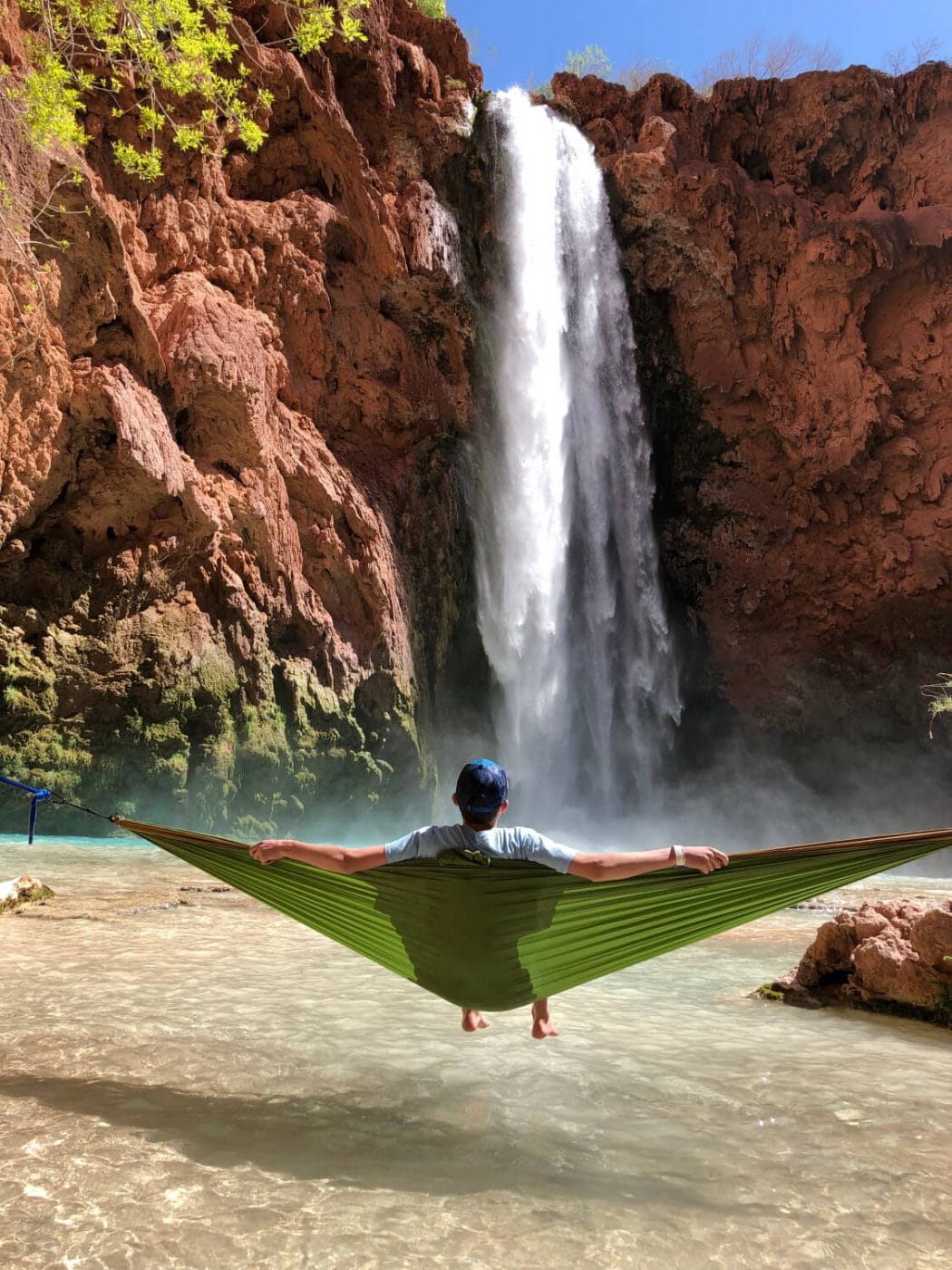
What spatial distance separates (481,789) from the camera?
2.62 metres

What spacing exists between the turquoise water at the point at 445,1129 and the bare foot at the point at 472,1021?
108 millimetres

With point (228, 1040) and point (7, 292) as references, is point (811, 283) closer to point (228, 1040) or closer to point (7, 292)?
point (7, 292)

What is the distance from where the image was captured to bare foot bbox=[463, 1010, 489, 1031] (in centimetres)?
307

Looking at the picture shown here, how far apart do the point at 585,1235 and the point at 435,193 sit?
57.6 feet

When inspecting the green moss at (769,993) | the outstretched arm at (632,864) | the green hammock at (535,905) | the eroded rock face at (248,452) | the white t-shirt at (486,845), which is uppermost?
the eroded rock face at (248,452)

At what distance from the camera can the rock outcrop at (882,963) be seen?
3.75m

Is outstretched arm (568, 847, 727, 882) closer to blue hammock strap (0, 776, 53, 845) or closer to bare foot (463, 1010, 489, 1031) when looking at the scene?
bare foot (463, 1010, 489, 1031)

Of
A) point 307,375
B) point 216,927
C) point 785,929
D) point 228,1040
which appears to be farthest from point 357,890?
point 307,375

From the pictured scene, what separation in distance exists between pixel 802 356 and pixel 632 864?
18.7 m


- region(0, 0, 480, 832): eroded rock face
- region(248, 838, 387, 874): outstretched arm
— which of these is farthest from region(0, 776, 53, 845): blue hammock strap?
region(0, 0, 480, 832): eroded rock face

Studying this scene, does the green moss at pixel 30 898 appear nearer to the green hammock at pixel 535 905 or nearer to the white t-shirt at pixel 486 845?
the green hammock at pixel 535 905

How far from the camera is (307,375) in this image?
A: 14.9 metres

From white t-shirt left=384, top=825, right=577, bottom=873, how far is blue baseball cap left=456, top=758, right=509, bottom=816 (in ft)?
0.23

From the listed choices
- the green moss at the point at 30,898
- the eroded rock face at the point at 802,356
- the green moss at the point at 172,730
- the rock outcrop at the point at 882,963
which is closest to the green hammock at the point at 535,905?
the rock outcrop at the point at 882,963
